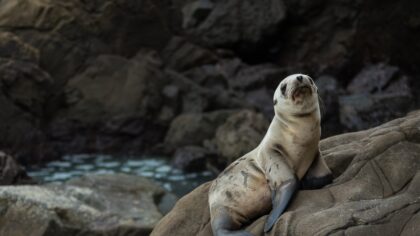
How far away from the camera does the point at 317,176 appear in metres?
4.02

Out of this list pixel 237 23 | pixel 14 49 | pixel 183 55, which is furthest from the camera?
pixel 237 23

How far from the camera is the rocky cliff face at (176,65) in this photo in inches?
499

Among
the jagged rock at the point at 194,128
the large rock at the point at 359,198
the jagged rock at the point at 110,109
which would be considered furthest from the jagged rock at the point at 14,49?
the large rock at the point at 359,198

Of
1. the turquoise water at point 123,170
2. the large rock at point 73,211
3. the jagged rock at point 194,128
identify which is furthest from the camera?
the jagged rock at point 194,128

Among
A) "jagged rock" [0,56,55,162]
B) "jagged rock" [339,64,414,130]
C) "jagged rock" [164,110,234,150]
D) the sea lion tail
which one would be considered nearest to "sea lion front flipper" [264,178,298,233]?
the sea lion tail

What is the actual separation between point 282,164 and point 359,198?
477mm

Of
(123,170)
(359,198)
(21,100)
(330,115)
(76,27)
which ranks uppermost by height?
(359,198)

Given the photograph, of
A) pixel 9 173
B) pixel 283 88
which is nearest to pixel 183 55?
pixel 9 173

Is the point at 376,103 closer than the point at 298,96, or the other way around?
the point at 298,96

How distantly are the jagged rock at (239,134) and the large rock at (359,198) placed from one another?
Answer: 6112mm

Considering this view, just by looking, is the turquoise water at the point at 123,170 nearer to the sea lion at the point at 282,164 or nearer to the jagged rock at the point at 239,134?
the jagged rock at the point at 239,134

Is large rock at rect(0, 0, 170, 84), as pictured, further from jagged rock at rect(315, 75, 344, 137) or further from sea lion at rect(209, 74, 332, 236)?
sea lion at rect(209, 74, 332, 236)

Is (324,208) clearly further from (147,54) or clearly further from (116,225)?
(147,54)

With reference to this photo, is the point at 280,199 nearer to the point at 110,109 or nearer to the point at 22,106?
the point at 22,106
